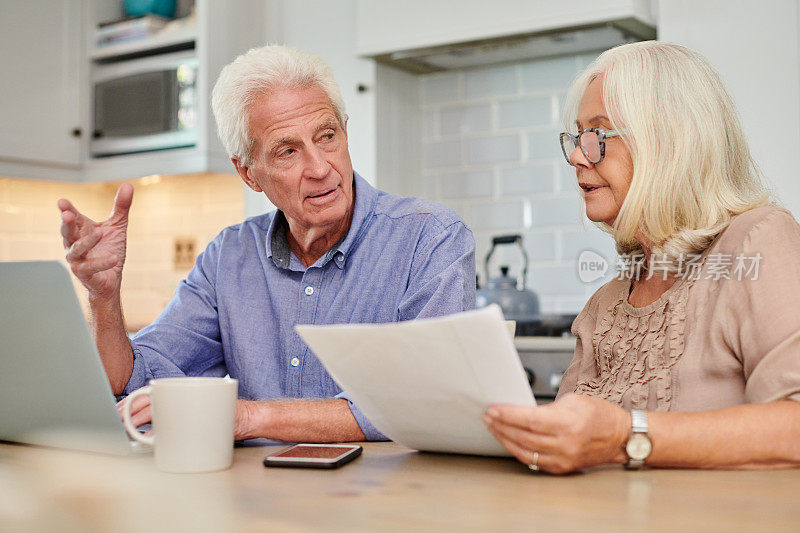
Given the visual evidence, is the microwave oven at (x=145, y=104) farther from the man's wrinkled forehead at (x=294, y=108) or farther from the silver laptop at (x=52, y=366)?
the silver laptop at (x=52, y=366)

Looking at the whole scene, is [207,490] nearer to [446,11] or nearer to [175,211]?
[446,11]

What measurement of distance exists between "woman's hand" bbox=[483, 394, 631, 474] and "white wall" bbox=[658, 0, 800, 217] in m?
1.62

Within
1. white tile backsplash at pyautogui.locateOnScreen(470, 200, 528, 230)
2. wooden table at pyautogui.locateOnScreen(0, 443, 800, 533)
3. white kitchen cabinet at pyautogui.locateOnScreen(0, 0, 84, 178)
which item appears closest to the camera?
wooden table at pyautogui.locateOnScreen(0, 443, 800, 533)

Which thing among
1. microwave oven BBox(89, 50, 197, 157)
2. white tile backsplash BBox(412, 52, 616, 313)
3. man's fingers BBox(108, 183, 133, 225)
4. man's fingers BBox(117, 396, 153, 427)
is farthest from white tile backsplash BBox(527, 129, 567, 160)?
man's fingers BBox(117, 396, 153, 427)

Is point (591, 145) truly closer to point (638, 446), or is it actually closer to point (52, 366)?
point (638, 446)

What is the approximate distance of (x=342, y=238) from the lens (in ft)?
5.94

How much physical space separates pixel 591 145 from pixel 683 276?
0.80ft

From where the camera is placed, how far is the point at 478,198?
3.32 m

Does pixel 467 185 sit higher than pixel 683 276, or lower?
higher

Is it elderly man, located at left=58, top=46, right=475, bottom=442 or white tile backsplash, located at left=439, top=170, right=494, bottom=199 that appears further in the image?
white tile backsplash, located at left=439, top=170, right=494, bottom=199

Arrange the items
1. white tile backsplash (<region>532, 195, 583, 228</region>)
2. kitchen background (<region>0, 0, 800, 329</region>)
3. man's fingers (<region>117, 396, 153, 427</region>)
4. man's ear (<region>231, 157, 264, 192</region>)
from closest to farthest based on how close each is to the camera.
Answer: man's fingers (<region>117, 396, 153, 427</region>) → man's ear (<region>231, 157, 264, 192</region>) → kitchen background (<region>0, 0, 800, 329</region>) → white tile backsplash (<region>532, 195, 583, 228</region>)

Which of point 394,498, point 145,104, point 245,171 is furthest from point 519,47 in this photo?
point 394,498

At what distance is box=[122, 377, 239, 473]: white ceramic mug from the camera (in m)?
1.00

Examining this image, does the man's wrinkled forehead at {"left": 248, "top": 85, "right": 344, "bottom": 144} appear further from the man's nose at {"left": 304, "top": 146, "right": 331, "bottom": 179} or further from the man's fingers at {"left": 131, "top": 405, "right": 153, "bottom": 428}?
the man's fingers at {"left": 131, "top": 405, "right": 153, "bottom": 428}
